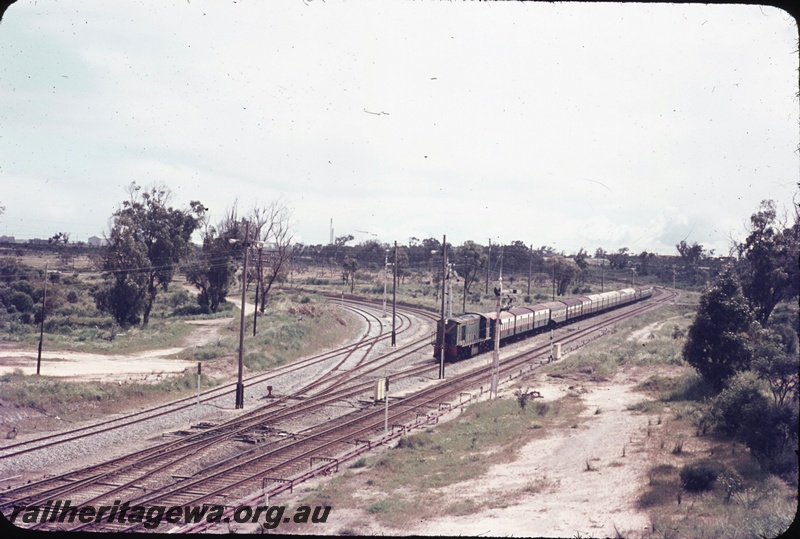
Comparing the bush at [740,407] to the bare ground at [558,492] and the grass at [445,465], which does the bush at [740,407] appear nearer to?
the bare ground at [558,492]

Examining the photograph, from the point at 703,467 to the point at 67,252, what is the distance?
137800 mm

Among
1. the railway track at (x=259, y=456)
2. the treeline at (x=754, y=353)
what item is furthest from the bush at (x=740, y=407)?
the railway track at (x=259, y=456)

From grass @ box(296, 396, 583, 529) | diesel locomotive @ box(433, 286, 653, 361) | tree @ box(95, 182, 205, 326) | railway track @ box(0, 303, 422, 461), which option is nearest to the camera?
grass @ box(296, 396, 583, 529)

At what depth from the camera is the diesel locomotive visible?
4209 centimetres

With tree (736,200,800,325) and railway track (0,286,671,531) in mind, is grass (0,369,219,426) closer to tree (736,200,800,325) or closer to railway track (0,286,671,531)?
railway track (0,286,671,531)

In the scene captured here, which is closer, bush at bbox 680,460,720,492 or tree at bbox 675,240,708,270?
bush at bbox 680,460,720,492

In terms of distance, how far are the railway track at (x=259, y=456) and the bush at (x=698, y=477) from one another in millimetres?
10723

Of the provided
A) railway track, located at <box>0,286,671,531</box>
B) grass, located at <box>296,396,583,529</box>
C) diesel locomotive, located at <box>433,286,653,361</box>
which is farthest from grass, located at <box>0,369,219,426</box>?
diesel locomotive, located at <box>433,286,653,361</box>

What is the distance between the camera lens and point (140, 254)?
5797cm

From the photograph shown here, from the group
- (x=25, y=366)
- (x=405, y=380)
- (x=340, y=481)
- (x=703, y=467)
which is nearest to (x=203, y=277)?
(x=25, y=366)

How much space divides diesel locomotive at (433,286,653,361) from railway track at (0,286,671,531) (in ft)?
25.8

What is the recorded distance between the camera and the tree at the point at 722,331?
968 inches

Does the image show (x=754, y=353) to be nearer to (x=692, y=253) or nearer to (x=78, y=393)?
(x=78, y=393)

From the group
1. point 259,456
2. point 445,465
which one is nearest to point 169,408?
point 259,456
